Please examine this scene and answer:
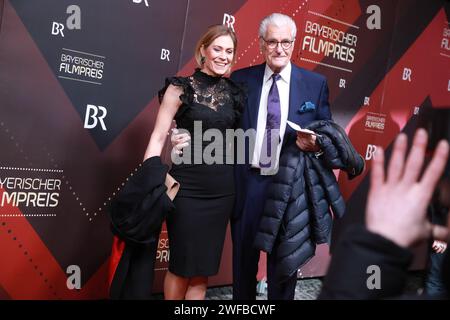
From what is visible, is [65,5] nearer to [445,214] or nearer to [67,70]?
[67,70]

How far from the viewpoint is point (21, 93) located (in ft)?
7.49

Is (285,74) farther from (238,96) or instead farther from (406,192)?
(406,192)

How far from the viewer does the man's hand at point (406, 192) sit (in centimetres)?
75

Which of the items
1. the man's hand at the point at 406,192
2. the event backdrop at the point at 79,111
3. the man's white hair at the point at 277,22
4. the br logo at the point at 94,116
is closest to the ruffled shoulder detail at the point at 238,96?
the man's white hair at the point at 277,22

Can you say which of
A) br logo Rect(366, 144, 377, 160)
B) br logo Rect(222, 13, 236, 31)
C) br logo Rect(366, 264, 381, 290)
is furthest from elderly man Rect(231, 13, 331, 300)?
br logo Rect(366, 144, 377, 160)

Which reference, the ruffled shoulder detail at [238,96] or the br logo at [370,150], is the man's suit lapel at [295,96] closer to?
the ruffled shoulder detail at [238,96]

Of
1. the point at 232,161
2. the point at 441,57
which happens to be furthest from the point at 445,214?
the point at 441,57

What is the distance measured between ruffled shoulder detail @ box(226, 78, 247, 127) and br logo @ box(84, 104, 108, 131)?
2.64ft

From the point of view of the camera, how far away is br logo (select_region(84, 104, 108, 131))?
2.51 meters

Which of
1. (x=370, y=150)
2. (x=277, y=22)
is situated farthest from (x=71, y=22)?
(x=370, y=150)

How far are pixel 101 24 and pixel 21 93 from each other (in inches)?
21.9

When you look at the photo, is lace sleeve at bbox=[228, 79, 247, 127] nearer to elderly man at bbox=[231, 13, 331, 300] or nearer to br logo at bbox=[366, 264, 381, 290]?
elderly man at bbox=[231, 13, 331, 300]

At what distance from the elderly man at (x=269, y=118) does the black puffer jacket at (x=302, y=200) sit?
2.7 inches

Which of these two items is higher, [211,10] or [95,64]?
[211,10]
